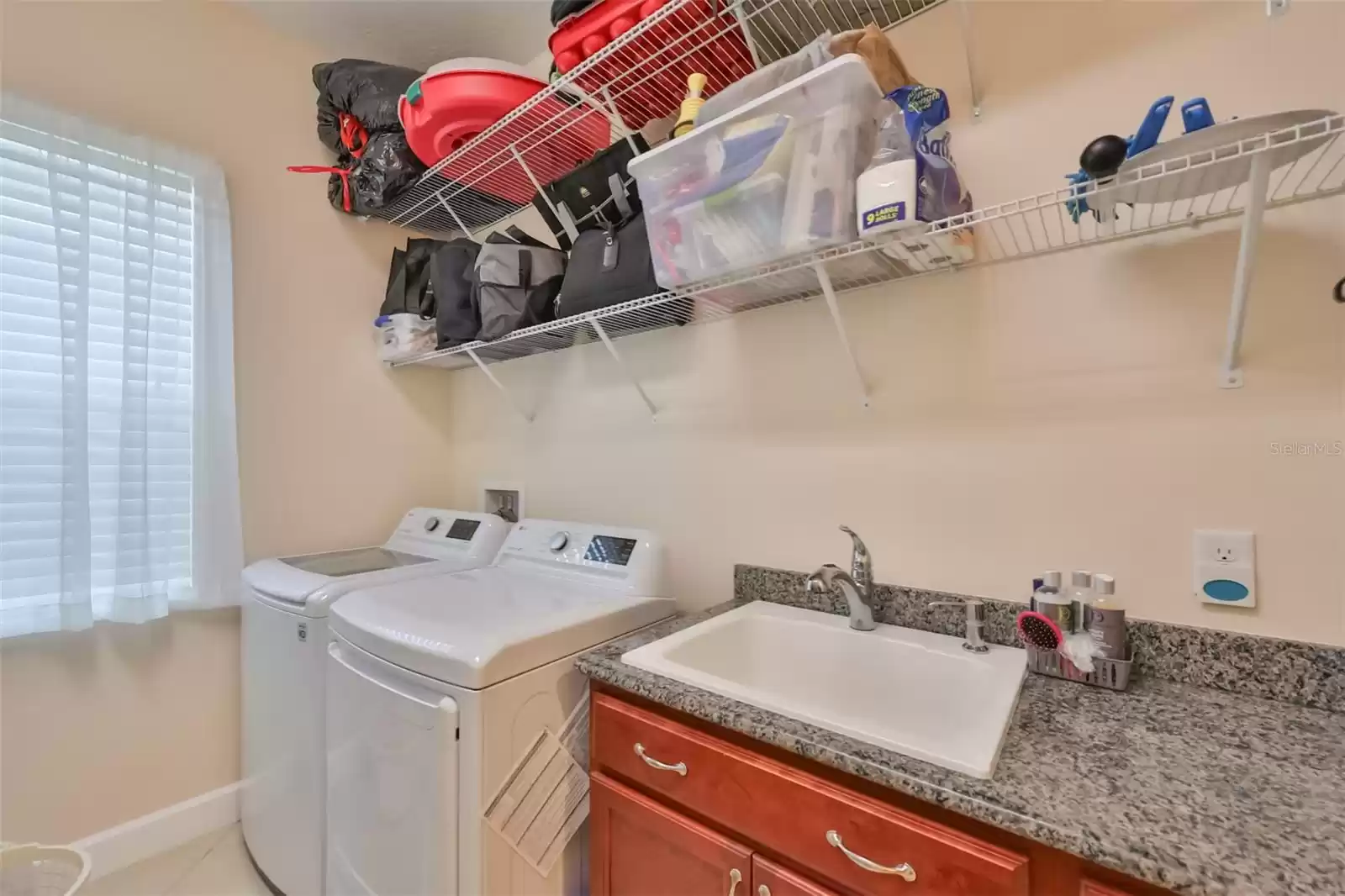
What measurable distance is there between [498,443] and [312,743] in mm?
1203

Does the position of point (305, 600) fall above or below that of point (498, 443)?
below

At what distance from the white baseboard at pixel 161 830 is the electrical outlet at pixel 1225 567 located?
Answer: 108 inches

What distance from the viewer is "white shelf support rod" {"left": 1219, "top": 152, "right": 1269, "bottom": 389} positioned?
85 cm

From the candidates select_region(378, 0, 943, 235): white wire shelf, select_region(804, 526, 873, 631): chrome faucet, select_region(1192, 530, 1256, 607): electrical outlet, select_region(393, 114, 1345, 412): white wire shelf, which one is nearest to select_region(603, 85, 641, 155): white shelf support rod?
select_region(378, 0, 943, 235): white wire shelf

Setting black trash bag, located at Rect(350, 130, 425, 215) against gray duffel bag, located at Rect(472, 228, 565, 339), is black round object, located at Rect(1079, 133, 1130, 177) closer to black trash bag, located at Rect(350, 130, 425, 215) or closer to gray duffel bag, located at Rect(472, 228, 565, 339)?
gray duffel bag, located at Rect(472, 228, 565, 339)

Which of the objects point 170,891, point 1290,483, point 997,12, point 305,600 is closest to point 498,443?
point 305,600

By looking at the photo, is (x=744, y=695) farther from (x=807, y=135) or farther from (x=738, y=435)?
(x=807, y=135)

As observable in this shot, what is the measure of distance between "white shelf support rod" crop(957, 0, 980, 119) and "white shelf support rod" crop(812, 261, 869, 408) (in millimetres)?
486

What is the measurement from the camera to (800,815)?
2.92ft

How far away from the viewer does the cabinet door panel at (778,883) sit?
0.88 metres

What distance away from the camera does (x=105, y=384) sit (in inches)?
67.0

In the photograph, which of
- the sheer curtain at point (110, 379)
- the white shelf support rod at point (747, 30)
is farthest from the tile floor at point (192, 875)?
the white shelf support rod at point (747, 30)

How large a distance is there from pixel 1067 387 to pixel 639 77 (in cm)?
125

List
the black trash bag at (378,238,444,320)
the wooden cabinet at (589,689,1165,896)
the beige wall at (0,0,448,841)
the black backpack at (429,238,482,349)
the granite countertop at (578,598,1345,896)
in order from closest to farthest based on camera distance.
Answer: the granite countertop at (578,598,1345,896) < the wooden cabinet at (589,689,1165,896) < the beige wall at (0,0,448,841) < the black backpack at (429,238,482,349) < the black trash bag at (378,238,444,320)
